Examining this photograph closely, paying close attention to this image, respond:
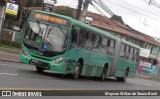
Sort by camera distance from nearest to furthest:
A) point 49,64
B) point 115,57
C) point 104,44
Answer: point 49,64
point 104,44
point 115,57

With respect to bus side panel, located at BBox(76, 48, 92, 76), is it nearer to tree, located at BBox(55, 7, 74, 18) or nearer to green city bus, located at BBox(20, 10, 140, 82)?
green city bus, located at BBox(20, 10, 140, 82)

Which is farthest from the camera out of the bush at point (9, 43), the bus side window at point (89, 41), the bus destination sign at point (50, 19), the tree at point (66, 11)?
the tree at point (66, 11)

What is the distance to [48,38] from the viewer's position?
66.9 ft

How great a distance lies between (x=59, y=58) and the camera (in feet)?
67.0

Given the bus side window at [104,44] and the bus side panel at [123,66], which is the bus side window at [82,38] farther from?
the bus side panel at [123,66]

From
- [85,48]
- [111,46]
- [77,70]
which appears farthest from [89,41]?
[111,46]

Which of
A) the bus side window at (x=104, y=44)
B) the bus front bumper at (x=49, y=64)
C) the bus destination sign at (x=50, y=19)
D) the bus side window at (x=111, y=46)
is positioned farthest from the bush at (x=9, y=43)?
the bus front bumper at (x=49, y=64)

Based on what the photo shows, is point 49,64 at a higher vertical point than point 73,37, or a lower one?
lower

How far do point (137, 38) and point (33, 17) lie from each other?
198 feet

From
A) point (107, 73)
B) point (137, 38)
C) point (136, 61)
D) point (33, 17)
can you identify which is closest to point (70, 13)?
point (137, 38)

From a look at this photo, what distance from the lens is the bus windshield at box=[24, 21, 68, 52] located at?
66.9 ft

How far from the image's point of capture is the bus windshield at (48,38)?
66.9 ft

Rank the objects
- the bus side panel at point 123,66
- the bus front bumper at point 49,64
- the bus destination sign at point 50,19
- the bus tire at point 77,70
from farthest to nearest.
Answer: the bus side panel at point 123,66 → the bus tire at point 77,70 → the bus destination sign at point 50,19 → the bus front bumper at point 49,64

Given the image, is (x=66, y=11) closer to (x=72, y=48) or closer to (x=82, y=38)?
(x=82, y=38)
